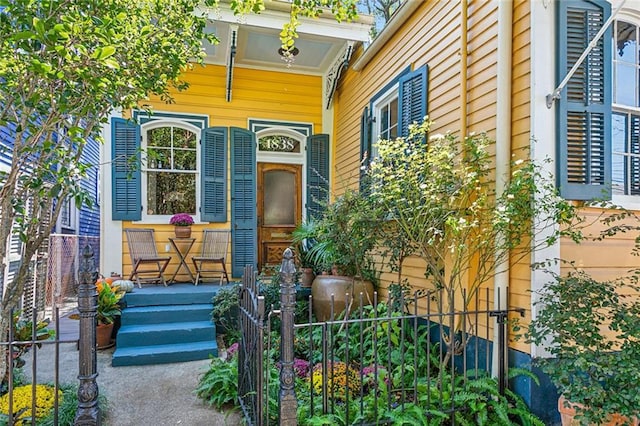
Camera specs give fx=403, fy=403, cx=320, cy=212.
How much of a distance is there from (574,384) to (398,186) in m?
1.76

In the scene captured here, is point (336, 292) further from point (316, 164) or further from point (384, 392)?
point (316, 164)

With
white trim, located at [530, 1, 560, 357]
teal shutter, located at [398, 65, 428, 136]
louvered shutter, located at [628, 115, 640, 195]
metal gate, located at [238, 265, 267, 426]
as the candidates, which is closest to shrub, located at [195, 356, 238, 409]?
metal gate, located at [238, 265, 267, 426]

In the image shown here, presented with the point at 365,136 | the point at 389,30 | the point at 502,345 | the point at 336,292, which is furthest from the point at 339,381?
the point at 389,30

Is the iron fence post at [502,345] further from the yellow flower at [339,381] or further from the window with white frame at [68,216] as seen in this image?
the window with white frame at [68,216]

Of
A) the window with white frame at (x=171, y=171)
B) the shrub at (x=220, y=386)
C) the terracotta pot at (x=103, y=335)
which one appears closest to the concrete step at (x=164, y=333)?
the terracotta pot at (x=103, y=335)

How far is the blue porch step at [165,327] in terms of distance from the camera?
4164 mm

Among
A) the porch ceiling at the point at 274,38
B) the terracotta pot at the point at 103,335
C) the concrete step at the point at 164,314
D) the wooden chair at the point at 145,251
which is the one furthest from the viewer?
the wooden chair at the point at 145,251

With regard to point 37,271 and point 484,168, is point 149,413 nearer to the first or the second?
point 37,271

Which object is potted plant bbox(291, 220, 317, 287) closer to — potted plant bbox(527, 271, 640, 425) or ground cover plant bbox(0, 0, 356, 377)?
ground cover plant bbox(0, 0, 356, 377)

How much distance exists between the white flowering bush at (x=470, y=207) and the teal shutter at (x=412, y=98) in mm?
1038

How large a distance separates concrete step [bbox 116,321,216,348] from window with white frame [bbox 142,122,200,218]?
2.15 m

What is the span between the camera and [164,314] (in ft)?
15.3

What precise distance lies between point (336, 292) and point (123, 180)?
11.8ft

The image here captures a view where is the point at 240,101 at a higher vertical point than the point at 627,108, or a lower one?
higher
